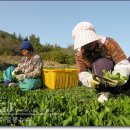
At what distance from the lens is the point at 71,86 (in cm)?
704

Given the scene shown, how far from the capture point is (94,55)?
168 inches

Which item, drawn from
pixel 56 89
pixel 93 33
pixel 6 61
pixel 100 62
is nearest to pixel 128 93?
pixel 100 62

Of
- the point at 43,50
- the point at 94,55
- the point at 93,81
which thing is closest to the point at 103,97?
the point at 93,81

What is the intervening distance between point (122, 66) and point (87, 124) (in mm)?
1126

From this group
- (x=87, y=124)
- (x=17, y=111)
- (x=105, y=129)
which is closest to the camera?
(x=105, y=129)

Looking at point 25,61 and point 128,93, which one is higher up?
point 25,61

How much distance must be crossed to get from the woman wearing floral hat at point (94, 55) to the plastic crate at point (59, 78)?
2.37 meters

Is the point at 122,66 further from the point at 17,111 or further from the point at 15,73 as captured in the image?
the point at 15,73

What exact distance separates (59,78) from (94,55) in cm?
270

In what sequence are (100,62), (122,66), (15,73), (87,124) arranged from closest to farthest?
1. (87,124)
2. (122,66)
3. (100,62)
4. (15,73)

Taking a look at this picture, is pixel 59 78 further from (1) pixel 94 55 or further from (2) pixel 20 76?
(1) pixel 94 55

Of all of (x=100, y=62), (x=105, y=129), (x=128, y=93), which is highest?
(x=100, y=62)

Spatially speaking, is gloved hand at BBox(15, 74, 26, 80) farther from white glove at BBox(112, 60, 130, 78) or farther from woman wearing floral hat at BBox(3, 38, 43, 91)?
white glove at BBox(112, 60, 130, 78)

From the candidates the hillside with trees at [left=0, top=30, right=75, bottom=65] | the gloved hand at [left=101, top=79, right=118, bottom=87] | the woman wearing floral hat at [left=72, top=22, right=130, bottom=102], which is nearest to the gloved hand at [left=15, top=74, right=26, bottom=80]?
the woman wearing floral hat at [left=72, top=22, right=130, bottom=102]
